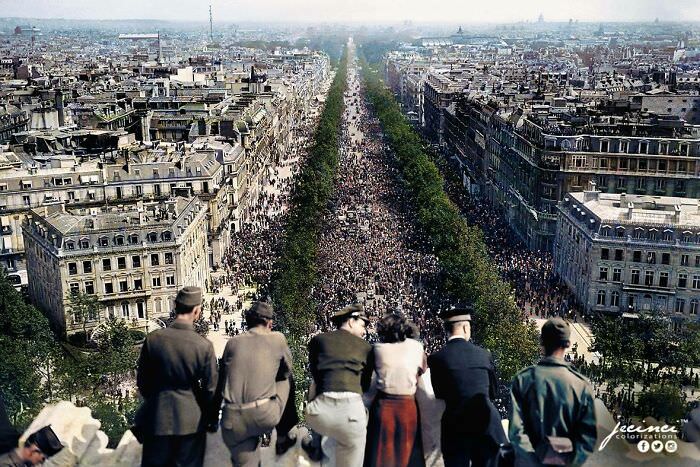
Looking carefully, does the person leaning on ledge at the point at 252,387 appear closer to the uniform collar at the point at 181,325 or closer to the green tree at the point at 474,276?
the uniform collar at the point at 181,325

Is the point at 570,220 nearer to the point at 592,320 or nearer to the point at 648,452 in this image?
the point at 592,320

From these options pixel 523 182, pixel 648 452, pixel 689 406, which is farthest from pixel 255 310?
pixel 523 182

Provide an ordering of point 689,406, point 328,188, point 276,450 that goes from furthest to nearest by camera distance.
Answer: point 328,188
point 689,406
point 276,450

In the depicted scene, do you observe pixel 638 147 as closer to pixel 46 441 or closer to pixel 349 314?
pixel 349 314

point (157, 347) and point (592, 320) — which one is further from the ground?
point (157, 347)

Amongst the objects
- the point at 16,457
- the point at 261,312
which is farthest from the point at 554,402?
the point at 16,457

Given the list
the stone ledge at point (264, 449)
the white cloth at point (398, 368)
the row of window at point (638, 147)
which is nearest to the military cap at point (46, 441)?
the stone ledge at point (264, 449)

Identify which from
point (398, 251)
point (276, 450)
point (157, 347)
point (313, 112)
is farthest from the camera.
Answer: point (313, 112)

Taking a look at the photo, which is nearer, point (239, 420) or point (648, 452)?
point (239, 420)
